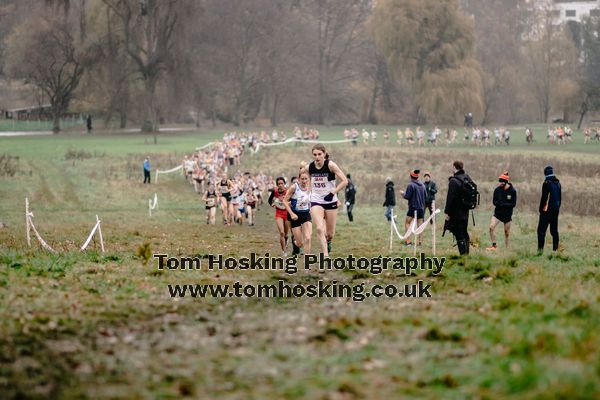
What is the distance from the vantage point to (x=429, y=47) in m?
86.0

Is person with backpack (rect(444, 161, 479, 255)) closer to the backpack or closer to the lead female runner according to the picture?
the backpack

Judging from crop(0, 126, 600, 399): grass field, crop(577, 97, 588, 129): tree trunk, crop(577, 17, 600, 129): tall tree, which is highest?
crop(577, 17, 600, 129): tall tree

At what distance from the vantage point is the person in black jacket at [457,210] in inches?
744

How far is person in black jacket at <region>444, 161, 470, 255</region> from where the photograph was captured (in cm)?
1891

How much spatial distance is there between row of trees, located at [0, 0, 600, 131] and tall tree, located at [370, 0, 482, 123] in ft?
0.39

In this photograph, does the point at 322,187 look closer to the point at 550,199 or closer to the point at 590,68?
the point at 550,199

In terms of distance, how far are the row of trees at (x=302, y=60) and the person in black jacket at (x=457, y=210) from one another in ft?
147

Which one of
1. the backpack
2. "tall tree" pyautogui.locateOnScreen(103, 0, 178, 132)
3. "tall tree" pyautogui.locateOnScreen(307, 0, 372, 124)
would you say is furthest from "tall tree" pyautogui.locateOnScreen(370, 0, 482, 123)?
the backpack

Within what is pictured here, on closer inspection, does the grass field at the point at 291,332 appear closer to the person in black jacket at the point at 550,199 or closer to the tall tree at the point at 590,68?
the person in black jacket at the point at 550,199

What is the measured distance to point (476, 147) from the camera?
247ft

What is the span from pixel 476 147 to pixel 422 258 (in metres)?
58.6

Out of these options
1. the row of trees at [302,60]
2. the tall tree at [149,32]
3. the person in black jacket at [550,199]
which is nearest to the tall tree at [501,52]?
the row of trees at [302,60]

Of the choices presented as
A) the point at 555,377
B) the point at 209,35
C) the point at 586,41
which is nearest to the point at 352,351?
the point at 555,377

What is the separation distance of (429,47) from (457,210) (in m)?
68.9
